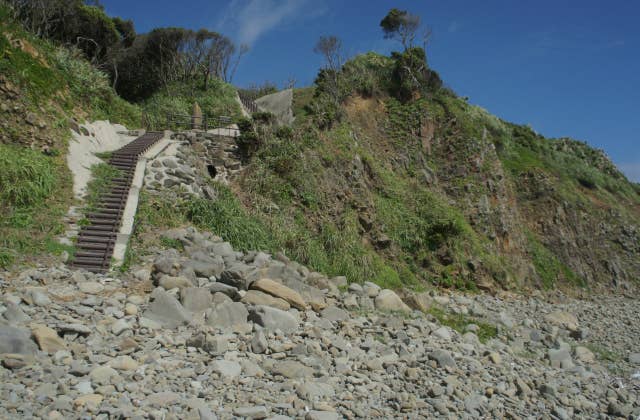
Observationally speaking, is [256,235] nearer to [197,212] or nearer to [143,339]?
[197,212]

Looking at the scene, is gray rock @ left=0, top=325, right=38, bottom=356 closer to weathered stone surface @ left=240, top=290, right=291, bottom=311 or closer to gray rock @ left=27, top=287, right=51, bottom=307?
gray rock @ left=27, top=287, right=51, bottom=307

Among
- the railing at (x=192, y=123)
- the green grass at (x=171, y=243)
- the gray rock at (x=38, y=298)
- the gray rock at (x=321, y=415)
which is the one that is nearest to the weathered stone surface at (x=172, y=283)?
the gray rock at (x=38, y=298)

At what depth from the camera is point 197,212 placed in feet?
44.2

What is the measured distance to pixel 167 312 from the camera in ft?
25.3

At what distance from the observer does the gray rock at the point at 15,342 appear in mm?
5684

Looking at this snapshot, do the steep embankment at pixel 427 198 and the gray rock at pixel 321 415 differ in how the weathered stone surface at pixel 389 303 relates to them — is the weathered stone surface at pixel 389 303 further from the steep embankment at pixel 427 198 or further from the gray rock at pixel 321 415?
the gray rock at pixel 321 415

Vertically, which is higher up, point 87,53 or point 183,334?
point 87,53

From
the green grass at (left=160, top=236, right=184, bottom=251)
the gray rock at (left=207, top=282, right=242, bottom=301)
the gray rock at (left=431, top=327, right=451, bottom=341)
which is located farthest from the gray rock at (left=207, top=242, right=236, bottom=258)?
the gray rock at (left=431, top=327, right=451, bottom=341)

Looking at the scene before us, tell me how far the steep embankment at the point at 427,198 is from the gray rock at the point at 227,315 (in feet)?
18.5

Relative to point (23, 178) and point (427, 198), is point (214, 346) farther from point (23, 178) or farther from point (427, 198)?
point (427, 198)

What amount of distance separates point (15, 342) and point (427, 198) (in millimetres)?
19114

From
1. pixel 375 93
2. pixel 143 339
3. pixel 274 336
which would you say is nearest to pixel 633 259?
pixel 375 93

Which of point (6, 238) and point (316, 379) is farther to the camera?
point (6, 238)

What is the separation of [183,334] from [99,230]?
503cm
